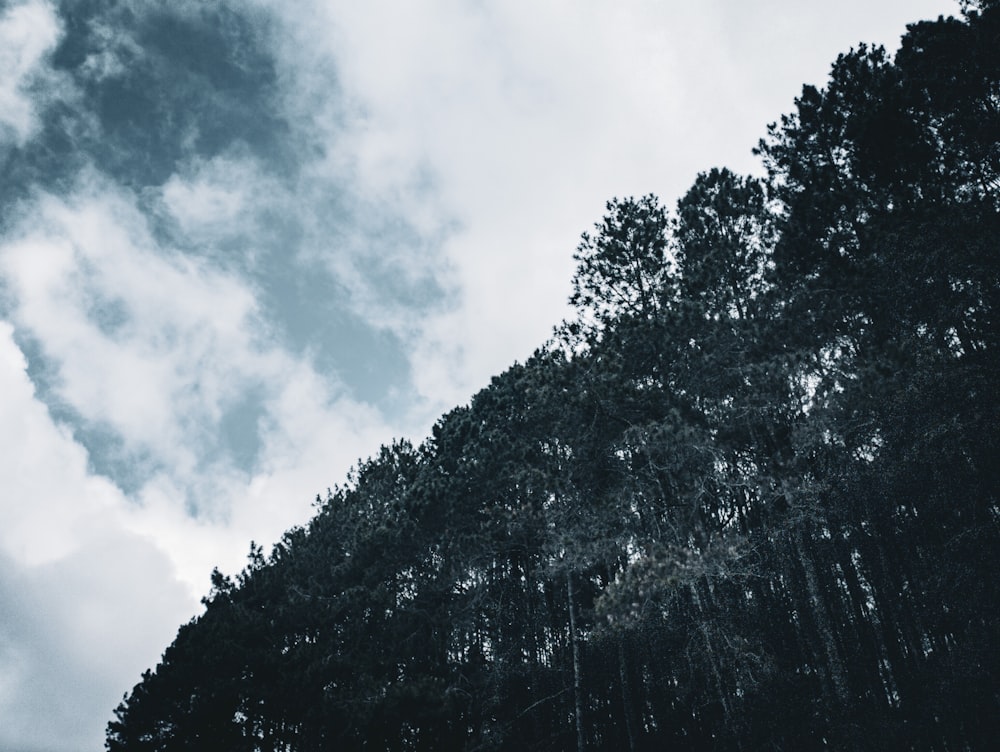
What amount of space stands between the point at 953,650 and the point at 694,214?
11.1 m

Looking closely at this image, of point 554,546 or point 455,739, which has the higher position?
point 554,546

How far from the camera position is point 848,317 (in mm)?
11031

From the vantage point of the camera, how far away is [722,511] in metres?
13.0

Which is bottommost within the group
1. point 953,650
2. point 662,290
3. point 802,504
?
point 953,650

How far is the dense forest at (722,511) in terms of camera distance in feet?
32.0

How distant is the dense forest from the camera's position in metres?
9.76

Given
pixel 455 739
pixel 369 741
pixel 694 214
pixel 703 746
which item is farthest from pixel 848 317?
pixel 369 741

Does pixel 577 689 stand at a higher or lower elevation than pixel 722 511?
lower

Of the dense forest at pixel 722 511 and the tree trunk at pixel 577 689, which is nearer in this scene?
the dense forest at pixel 722 511

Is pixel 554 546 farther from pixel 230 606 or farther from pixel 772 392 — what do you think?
pixel 230 606

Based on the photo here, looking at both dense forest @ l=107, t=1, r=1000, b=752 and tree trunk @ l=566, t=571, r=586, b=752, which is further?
tree trunk @ l=566, t=571, r=586, b=752

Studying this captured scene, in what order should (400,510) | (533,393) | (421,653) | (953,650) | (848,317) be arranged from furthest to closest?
(400,510), (421,653), (533,393), (848,317), (953,650)

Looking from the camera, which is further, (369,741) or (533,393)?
(533,393)

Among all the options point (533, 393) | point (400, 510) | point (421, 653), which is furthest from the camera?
point (400, 510)
